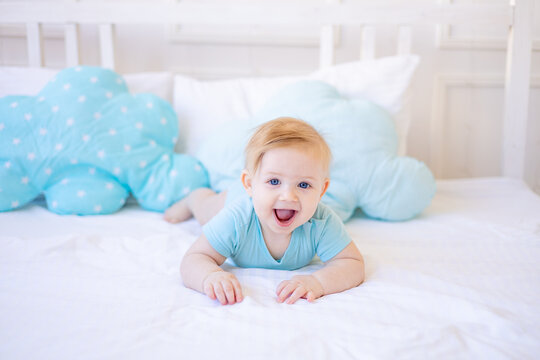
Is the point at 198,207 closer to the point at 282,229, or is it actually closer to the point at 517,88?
the point at 282,229

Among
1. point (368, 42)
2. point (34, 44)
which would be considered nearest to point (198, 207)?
point (368, 42)

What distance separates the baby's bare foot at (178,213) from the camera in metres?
1.18

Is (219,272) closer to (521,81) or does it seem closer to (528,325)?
(528,325)

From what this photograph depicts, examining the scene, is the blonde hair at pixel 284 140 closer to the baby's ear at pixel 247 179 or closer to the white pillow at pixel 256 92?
the baby's ear at pixel 247 179

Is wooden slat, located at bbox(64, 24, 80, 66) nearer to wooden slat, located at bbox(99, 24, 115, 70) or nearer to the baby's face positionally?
wooden slat, located at bbox(99, 24, 115, 70)

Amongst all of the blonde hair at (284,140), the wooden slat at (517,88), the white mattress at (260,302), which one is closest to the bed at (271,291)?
the white mattress at (260,302)

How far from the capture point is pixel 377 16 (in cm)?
152

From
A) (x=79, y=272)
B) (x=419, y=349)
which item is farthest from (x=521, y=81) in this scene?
(x=79, y=272)

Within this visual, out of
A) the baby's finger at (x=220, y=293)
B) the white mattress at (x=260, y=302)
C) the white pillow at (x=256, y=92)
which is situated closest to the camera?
the white mattress at (x=260, y=302)

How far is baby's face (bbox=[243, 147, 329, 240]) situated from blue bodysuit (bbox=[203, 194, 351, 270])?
80 millimetres

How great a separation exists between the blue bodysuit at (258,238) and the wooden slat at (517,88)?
3.34ft

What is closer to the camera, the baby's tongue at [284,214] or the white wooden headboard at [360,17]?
the baby's tongue at [284,214]

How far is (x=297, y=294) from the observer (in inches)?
28.2

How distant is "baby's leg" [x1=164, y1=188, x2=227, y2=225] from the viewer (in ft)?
3.68
